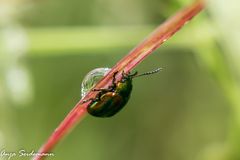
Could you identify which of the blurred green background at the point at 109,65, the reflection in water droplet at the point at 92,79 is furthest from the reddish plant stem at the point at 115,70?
the blurred green background at the point at 109,65

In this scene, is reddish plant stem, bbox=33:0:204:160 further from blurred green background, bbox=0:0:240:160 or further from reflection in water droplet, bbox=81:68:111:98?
blurred green background, bbox=0:0:240:160

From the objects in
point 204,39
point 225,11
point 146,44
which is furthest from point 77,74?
point 146,44

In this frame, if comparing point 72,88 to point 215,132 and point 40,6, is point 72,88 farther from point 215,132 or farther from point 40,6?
point 215,132

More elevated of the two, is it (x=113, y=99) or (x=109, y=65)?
(x=109, y=65)

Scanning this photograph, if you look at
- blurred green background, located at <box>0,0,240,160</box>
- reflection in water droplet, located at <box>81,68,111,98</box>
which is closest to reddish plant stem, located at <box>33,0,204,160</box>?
reflection in water droplet, located at <box>81,68,111,98</box>

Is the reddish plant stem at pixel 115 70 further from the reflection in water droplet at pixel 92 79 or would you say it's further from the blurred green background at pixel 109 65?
the blurred green background at pixel 109 65

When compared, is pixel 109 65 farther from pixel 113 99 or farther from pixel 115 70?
pixel 115 70

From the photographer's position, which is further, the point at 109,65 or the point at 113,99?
the point at 109,65

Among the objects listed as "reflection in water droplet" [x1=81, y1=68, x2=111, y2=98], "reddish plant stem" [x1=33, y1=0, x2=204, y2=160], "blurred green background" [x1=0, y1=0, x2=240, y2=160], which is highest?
"blurred green background" [x1=0, y1=0, x2=240, y2=160]

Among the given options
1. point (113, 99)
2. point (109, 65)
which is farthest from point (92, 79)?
point (109, 65)
